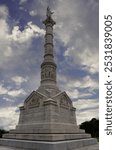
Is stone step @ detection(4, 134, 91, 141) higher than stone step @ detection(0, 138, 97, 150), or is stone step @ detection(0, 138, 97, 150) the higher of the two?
stone step @ detection(4, 134, 91, 141)

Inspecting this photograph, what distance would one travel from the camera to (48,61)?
893 inches

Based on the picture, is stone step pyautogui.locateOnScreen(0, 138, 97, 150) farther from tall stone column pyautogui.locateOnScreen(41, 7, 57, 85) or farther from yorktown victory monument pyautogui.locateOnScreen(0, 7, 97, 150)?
tall stone column pyautogui.locateOnScreen(41, 7, 57, 85)

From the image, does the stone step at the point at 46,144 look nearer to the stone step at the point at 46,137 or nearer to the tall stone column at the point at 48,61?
the stone step at the point at 46,137

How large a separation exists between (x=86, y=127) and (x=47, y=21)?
85.5ft

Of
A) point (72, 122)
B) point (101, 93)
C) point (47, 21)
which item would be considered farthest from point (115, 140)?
point (47, 21)

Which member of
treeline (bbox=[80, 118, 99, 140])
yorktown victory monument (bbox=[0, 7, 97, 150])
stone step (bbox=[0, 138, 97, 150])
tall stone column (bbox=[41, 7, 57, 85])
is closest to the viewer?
stone step (bbox=[0, 138, 97, 150])

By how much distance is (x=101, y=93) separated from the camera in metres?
7.18

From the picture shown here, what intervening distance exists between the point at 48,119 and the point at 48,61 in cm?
824

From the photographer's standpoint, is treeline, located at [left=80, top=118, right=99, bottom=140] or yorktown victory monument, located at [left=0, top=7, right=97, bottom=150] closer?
yorktown victory monument, located at [left=0, top=7, right=97, bottom=150]

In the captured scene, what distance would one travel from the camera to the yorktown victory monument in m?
15.2

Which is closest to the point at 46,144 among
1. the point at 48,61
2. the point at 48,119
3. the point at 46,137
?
the point at 46,137

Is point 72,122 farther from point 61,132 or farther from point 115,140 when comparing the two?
point 115,140

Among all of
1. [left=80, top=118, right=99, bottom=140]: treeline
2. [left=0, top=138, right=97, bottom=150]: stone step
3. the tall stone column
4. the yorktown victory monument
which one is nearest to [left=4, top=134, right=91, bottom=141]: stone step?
the yorktown victory monument

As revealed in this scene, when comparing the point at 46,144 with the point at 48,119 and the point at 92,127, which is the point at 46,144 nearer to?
the point at 48,119
